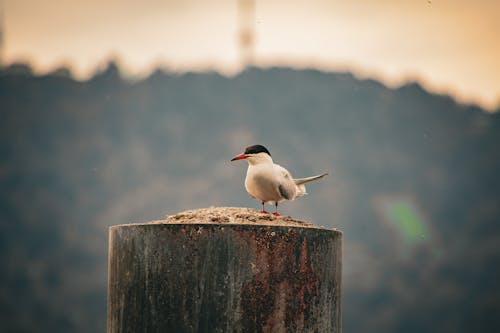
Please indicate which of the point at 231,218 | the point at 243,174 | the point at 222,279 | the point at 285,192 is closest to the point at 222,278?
the point at 222,279

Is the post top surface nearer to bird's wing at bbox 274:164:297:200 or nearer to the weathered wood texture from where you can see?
the weathered wood texture

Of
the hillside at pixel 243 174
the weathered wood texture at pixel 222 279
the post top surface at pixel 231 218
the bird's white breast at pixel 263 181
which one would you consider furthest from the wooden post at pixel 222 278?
the hillside at pixel 243 174

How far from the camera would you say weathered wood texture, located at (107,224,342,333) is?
4.47m

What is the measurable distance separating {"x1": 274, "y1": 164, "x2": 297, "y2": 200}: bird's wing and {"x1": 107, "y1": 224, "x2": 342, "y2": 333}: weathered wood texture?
182cm

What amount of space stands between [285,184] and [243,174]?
38.1m

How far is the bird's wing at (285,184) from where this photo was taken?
655 centimetres

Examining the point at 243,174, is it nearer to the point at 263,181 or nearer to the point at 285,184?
the point at 285,184

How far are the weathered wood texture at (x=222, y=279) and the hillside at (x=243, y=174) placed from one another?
33703 mm

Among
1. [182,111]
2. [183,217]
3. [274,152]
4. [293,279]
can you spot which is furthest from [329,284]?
[182,111]

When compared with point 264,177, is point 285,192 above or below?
below

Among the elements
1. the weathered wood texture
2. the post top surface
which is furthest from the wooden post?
the post top surface

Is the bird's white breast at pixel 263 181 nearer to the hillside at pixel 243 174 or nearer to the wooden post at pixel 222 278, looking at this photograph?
the wooden post at pixel 222 278

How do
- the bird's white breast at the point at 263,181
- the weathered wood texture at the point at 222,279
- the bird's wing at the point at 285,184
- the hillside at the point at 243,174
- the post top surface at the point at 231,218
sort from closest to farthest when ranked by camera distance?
the weathered wood texture at the point at 222,279
the post top surface at the point at 231,218
the bird's white breast at the point at 263,181
the bird's wing at the point at 285,184
the hillside at the point at 243,174

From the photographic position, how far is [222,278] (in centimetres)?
447
